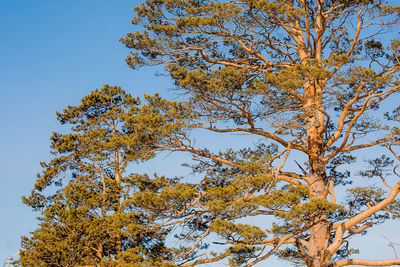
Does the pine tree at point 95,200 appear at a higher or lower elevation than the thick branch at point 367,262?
higher

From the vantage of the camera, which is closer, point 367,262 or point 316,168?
point 367,262

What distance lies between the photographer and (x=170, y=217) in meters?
9.38

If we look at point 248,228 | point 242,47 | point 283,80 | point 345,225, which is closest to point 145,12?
point 242,47

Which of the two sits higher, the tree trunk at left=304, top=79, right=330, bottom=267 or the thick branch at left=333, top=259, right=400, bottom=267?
the tree trunk at left=304, top=79, right=330, bottom=267

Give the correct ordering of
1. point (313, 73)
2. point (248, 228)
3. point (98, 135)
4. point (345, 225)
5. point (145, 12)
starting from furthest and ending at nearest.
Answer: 1. point (98, 135)
2. point (145, 12)
3. point (345, 225)
4. point (313, 73)
5. point (248, 228)

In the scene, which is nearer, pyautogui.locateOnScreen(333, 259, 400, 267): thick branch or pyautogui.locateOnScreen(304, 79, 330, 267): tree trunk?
pyautogui.locateOnScreen(304, 79, 330, 267): tree trunk

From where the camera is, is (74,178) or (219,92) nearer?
(219,92)

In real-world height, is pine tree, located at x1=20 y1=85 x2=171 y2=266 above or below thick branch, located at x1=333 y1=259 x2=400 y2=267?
above

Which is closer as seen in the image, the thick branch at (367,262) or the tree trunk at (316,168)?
the tree trunk at (316,168)

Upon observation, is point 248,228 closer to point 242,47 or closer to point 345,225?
point 345,225

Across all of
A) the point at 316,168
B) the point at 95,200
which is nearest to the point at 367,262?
the point at 316,168

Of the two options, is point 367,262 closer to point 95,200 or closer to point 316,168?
point 316,168

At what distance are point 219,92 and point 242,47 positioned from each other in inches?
109

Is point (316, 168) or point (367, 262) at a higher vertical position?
point (316, 168)
